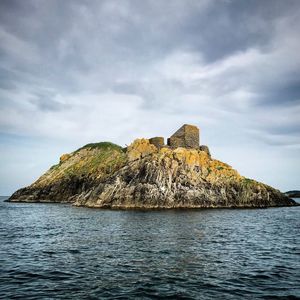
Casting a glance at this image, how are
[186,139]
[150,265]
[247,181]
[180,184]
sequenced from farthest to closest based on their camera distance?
[186,139], [247,181], [180,184], [150,265]

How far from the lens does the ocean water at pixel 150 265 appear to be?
1814 cm

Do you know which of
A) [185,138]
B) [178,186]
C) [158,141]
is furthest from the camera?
[158,141]

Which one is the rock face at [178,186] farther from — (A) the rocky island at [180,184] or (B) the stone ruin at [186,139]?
(B) the stone ruin at [186,139]

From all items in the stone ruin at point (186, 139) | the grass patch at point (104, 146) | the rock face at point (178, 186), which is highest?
the grass patch at point (104, 146)

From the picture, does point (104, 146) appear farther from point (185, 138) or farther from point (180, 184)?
point (180, 184)

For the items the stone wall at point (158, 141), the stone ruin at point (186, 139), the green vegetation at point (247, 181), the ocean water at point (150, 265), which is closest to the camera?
the ocean water at point (150, 265)

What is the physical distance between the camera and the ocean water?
59.5 ft

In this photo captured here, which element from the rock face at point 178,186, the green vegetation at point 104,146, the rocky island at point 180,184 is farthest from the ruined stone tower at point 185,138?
the green vegetation at point 104,146

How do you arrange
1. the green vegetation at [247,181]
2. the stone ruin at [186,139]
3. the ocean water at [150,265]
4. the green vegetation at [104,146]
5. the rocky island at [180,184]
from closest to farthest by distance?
the ocean water at [150,265] < the rocky island at [180,184] < the green vegetation at [247,181] < the stone ruin at [186,139] < the green vegetation at [104,146]

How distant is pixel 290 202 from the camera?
111 metres

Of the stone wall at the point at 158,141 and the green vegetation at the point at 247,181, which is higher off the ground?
the stone wall at the point at 158,141

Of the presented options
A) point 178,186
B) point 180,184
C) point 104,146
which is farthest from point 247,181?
point 104,146

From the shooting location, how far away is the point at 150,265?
2405 cm

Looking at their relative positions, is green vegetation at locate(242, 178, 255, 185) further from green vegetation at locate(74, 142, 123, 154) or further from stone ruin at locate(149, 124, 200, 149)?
green vegetation at locate(74, 142, 123, 154)
